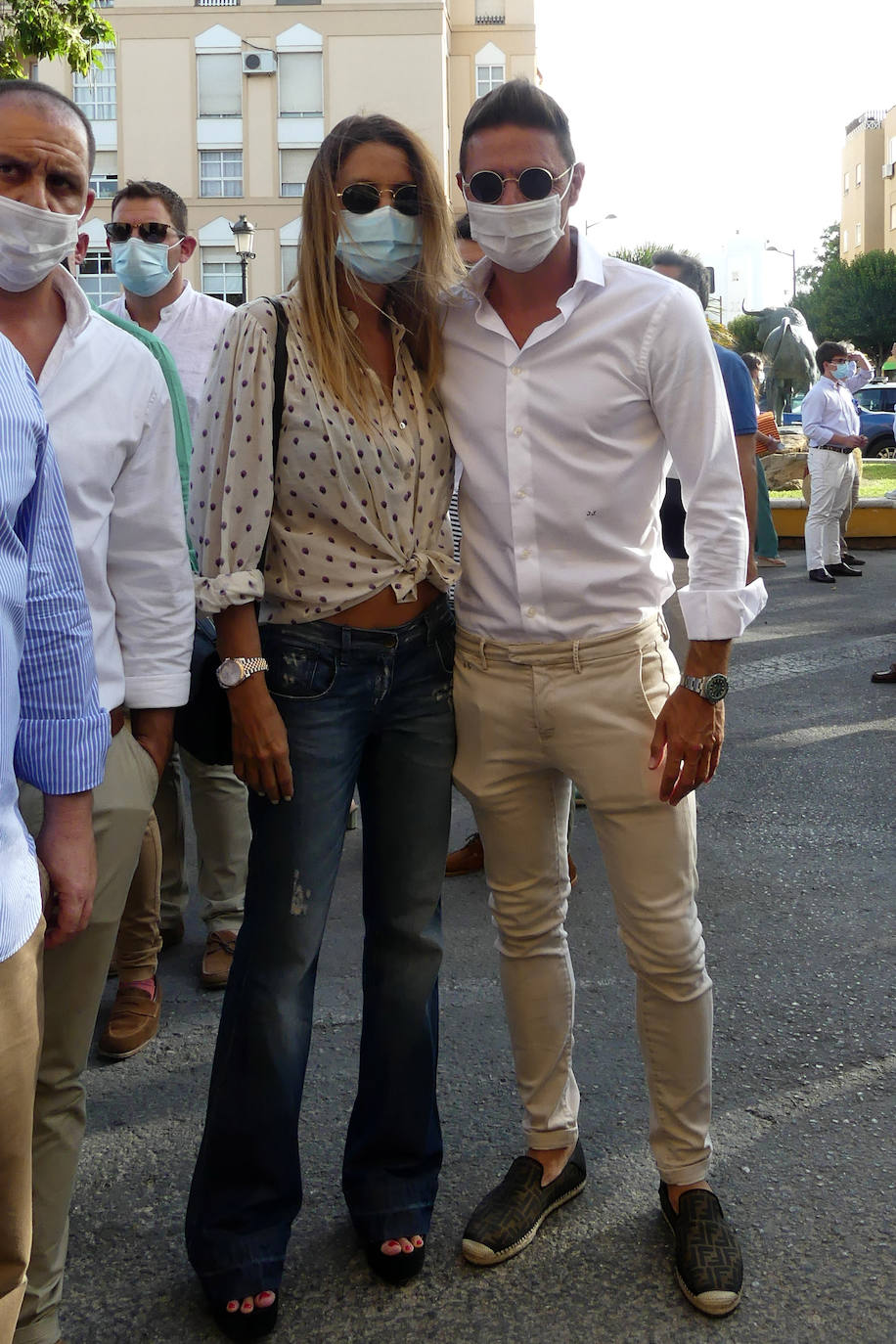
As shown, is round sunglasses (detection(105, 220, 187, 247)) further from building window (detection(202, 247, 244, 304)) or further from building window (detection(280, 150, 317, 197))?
building window (detection(280, 150, 317, 197))

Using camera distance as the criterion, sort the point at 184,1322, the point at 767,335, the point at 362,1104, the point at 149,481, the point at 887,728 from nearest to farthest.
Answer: the point at 149,481
the point at 184,1322
the point at 362,1104
the point at 887,728
the point at 767,335

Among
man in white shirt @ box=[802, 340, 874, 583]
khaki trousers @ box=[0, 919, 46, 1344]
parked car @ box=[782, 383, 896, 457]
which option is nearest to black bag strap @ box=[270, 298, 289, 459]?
khaki trousers @ box=[0, 919, 46, 1344]

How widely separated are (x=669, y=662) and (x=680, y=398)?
0.54 meters

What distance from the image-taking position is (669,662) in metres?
2.77

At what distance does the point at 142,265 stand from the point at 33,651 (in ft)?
10.2

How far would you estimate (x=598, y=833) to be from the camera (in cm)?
276

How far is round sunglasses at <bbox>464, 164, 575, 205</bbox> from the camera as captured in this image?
2590 millimetres

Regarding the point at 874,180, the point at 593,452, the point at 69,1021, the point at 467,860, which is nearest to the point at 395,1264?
the point at 69,1021

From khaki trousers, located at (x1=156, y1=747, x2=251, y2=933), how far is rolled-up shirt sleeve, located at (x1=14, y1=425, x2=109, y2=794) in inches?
91.4

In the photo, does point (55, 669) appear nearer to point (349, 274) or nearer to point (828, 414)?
point (349, 274)

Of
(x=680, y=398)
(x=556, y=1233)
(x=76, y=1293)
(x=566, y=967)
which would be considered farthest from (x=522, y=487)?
(x=76, y=1293)

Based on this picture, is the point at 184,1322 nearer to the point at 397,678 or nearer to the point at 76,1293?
the point at 76,1293

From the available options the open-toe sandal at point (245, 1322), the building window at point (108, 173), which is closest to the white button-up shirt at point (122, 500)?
the open-toe sandal at point (245, 1322)

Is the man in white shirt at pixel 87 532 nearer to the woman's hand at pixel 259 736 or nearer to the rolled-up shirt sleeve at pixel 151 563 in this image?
the rolled-up shirt sleeve at pixel 151 563
